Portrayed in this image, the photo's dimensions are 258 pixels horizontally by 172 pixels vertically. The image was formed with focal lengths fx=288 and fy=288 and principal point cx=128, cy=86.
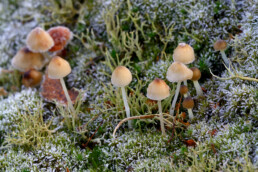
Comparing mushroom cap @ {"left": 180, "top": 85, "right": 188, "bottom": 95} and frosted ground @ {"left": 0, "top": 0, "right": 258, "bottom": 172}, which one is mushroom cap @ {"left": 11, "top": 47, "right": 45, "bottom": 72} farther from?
mushroom cap @ {"left": 180, "top": 85, "right": 188, "bottom": 95}

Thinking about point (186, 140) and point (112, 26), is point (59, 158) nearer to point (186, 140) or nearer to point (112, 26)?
point (186, 140)

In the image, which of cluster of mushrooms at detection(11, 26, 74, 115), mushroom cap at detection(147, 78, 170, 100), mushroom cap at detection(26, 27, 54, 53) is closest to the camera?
mushroom cap at detection(147, 78, 170, 100)

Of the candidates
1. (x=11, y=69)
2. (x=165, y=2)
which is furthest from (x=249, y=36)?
(x=11, y=69)

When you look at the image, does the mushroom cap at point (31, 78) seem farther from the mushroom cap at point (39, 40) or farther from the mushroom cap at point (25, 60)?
the mushroom cap at point (39, 40)

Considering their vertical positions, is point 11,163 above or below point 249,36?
below

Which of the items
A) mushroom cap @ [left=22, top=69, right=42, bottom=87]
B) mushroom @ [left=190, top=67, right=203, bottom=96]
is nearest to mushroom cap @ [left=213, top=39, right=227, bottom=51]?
mushroom @ [left=190, top=67, right=203, bottom=96]

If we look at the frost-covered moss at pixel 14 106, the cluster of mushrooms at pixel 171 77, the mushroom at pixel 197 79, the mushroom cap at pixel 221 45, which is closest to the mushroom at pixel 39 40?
the frost-covered moss at pixel 14 106
